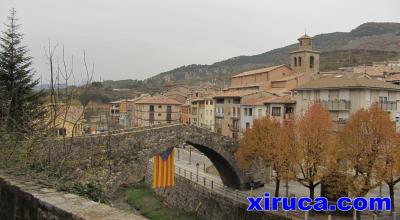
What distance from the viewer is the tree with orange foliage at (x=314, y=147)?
824 inches

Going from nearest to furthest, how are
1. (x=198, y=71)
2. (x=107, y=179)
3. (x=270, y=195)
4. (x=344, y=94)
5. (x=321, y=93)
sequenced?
(x=107, y=179), (x=270, y=195), (x=344, y=94), (x=321, y=93), (x=198, y=71)

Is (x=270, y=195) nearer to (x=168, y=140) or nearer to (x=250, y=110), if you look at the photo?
(x=168, y=140)

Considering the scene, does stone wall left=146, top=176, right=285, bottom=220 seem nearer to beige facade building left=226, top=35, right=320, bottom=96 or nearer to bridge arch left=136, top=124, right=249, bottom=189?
bridge arch left=136, top=124, right=249, bottom=189

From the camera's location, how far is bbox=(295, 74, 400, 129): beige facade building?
104ft

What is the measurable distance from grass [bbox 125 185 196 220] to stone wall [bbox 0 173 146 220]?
1973 centimetres

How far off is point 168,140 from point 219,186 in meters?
7.11

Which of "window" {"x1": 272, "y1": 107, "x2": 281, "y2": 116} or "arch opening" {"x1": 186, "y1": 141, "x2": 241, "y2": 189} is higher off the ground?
"window" {"x1": 272, "y1": 107, "x2": 281, "y2": 116}

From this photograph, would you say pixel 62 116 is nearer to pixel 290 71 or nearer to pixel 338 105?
pixel 338 105

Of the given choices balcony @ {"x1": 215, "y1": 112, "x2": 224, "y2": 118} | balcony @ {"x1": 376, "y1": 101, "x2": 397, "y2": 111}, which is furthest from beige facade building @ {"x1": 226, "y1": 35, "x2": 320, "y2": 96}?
balcony @ {"x1": 376, "y1": 101, "x2": 397, "y2": 111}

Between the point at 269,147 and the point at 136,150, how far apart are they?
8.66 metres

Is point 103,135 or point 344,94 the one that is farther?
point 344,94

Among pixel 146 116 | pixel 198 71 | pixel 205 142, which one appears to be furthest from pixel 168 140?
pixel 198 71

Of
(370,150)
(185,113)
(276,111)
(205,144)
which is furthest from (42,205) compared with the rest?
(185,113)

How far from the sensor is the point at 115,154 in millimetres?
18234
